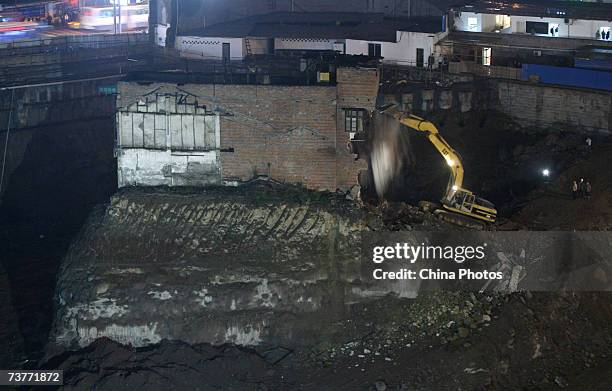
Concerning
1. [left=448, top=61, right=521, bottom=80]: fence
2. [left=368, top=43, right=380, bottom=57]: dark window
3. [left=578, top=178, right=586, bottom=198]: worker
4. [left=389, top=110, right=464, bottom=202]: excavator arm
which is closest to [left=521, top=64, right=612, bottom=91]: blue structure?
[left=448, top=61, right=521, bottom=80]: fence

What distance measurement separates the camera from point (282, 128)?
26844 mm

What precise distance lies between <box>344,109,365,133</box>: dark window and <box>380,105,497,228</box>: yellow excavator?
251 cm

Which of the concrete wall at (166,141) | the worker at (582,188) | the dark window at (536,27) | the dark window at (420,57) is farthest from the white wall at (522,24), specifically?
the concrete wall at (166,141)

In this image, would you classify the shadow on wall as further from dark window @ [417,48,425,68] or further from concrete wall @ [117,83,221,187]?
dark window @ [417,48,425,68]

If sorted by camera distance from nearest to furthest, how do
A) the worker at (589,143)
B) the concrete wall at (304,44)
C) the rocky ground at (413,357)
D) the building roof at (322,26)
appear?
the rocky ground at (413,357)
the worker at (589,143)
the building roof at (322,26)
the concrete wall at (304,44)

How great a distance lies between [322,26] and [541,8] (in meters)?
8.64

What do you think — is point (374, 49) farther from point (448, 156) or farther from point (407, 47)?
point (448, 156)

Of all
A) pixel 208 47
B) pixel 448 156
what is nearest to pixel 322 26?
pixel 208 47

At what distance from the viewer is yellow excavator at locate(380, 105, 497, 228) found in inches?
1070

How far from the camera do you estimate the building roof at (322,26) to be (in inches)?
1630

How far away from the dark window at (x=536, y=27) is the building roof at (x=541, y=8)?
1.12ft

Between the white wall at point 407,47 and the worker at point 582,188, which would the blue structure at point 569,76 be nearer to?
the white wall at point 407,47

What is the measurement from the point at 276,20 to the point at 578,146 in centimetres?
1609

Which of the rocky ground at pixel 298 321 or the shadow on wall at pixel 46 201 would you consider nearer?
the rocky ground at pixel 298 321
